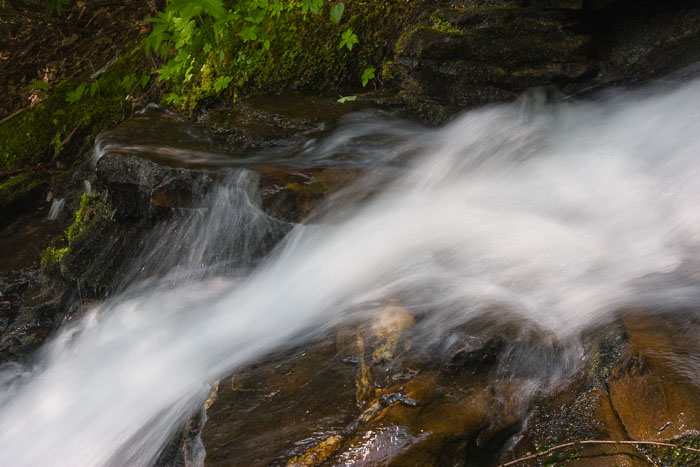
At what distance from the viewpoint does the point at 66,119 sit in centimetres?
646

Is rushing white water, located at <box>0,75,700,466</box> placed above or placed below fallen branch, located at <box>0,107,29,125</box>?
below

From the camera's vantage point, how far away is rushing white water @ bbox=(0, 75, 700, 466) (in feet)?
9.14

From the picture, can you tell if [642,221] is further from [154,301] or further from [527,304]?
[154,301]

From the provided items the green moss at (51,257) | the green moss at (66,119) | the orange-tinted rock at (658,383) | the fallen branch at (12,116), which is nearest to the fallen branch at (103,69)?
the green moss at (66,119)

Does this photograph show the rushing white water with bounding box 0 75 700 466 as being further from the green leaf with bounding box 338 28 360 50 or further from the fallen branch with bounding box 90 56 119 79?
the fallen branch with bounding box 90 56 119 79

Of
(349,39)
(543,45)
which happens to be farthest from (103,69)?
(543,45)

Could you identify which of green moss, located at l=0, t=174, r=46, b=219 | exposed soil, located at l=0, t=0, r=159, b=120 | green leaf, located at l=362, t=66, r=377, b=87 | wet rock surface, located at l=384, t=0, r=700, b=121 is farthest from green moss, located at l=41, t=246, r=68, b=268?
exposed soil, located at l=0, t=0, r=159, b=120

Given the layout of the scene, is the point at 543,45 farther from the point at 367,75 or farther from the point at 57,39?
the point at 57,39

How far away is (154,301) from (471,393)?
238 centimetres

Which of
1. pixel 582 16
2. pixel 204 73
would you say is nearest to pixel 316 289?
pixel 582 16

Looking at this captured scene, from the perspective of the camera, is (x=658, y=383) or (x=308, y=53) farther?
(x=308, y=53)

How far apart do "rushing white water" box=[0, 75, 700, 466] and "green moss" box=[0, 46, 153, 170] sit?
3120mm

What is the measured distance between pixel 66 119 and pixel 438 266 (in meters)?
5.26

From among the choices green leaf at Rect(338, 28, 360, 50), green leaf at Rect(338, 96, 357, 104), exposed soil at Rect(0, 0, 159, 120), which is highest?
exposed soil at Rect(0, 0, 159, 120)
